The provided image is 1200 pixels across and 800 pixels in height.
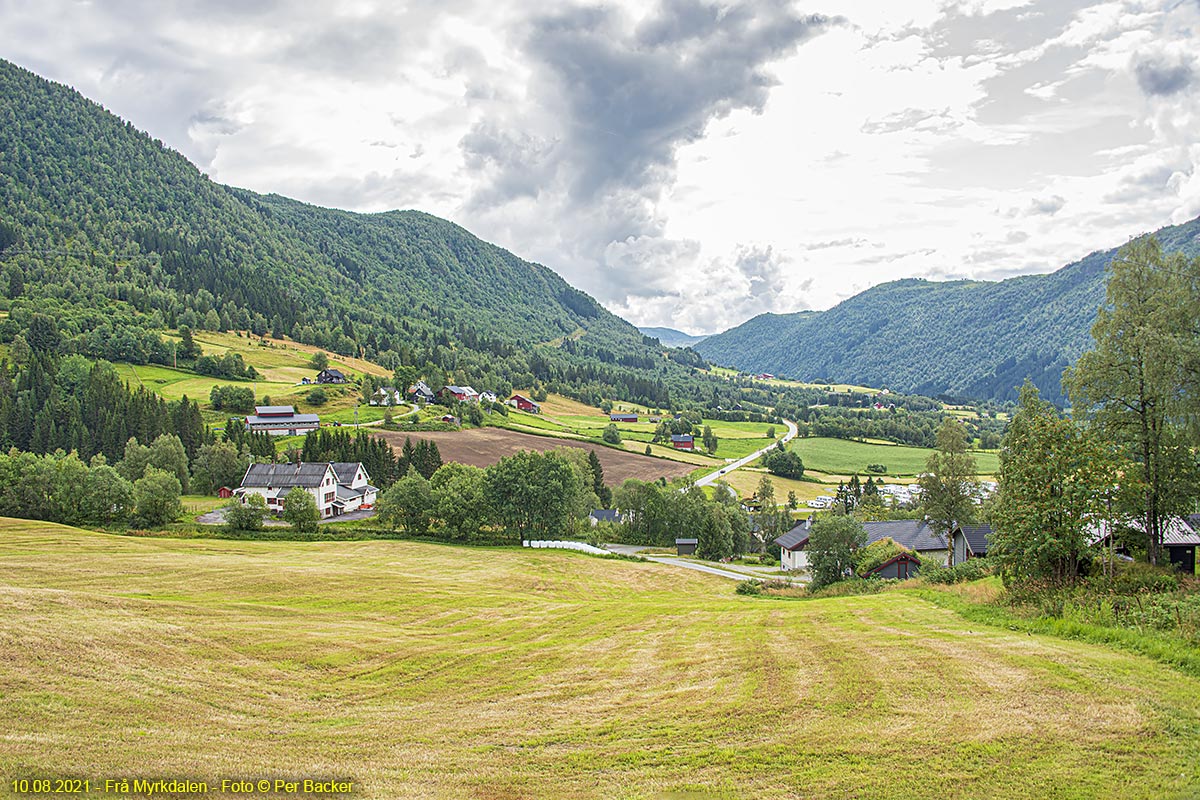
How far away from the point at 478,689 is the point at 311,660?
555 centimetres

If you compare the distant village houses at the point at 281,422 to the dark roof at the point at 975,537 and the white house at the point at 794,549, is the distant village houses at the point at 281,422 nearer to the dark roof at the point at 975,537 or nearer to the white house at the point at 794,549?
the white house at the point at 794,549

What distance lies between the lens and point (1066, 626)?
20.5 meters

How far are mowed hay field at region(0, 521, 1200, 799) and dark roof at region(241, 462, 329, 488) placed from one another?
61.1m

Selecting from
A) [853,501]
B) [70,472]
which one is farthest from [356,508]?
[853,501]

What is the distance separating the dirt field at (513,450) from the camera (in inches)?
4547

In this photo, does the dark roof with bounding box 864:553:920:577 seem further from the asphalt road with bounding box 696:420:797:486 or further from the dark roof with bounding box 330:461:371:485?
the dark roof with bounding box 330:461:371:485

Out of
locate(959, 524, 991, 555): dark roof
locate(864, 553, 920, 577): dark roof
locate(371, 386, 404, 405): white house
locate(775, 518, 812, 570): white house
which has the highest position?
locate(371, 386, 404, 405): white house

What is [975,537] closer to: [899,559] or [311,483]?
[899,559]

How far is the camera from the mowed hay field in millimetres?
11578

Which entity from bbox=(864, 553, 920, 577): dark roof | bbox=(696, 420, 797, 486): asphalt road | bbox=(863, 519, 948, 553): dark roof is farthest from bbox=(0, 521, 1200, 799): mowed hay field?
bbox=(696, 420, 797, 486): asphalt road

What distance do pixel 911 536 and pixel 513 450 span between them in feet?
248

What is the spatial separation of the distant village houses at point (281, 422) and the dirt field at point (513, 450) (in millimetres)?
14535

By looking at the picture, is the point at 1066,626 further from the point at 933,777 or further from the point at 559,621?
the point at 559,621

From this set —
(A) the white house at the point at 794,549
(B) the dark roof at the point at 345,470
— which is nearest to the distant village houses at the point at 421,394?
(B) the dark roof at the point at 345,470
